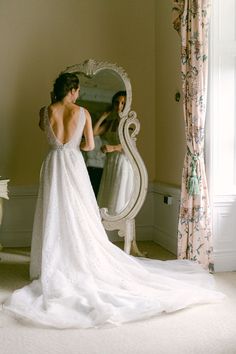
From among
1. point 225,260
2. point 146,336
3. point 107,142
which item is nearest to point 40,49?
point 107,142

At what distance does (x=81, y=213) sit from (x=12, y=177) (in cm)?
177

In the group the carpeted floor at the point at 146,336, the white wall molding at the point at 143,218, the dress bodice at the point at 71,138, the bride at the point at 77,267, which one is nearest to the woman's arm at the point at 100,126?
the bride at the point at 77,267

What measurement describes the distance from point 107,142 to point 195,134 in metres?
0.82

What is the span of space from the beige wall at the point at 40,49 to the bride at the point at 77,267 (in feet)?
4.14

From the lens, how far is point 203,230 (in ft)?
13.1

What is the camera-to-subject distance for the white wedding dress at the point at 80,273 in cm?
300

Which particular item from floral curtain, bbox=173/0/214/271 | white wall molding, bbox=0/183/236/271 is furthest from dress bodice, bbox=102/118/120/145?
white wall molding, bbox=0/183/236/271

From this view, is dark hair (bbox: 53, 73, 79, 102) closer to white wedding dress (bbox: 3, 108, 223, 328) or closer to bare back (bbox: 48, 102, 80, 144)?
bare back (bbox: 48, 102, 80, 144)

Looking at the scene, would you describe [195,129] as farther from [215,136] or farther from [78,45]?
[78,45]

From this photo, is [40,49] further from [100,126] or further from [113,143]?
[113,143]

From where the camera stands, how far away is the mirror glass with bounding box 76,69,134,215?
4383mm

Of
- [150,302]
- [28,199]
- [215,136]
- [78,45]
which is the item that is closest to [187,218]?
[215,136]

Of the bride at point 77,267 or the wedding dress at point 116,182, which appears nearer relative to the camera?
the bride at point 77,267

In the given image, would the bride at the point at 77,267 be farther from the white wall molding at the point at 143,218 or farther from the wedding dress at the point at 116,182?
the white wall molding at the point at 143,218
